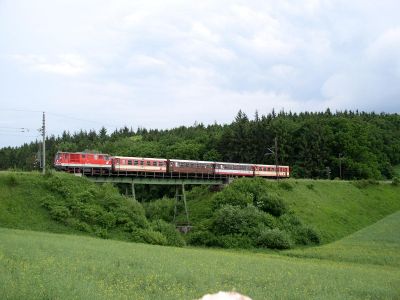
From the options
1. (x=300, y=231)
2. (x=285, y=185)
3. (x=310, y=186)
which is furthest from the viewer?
(x=310, y=186)

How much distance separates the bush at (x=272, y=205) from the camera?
58.2m

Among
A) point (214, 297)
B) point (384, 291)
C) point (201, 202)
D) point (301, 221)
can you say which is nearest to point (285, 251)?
point (301, 221)

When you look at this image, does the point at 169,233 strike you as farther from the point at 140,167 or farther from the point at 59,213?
the point at 140,167

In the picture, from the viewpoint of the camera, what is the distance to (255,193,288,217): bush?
58156mm

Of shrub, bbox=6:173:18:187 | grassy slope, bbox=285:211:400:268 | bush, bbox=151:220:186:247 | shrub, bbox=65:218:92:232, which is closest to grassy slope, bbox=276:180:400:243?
grassy slope, bbox=285:211:400:268

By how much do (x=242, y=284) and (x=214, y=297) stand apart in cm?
1724

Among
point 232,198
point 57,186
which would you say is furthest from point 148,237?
point 232,198

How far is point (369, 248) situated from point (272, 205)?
49.1 feet

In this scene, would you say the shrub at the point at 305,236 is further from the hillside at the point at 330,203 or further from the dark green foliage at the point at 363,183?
the dark green foliage at the point at 363,183

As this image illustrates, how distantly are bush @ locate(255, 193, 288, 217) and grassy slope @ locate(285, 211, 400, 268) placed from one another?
350 inches

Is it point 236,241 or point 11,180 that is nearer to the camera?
point 11,180

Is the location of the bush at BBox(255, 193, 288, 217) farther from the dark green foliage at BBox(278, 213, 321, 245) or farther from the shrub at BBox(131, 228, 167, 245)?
the shrub at BBox(131, 228, 167, 245)

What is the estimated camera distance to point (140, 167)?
59.0m

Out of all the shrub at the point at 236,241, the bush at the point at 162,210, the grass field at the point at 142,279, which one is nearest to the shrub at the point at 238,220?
the shrub at the point at 236,241
